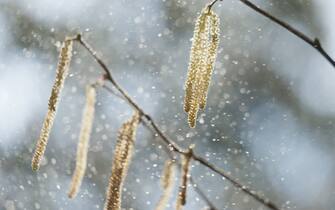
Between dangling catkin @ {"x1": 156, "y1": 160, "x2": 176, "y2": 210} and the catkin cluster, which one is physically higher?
the catkin cluster

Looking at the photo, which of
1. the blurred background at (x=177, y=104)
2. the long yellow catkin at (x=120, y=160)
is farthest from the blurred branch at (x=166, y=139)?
the blurred background at (x=177, y=104)

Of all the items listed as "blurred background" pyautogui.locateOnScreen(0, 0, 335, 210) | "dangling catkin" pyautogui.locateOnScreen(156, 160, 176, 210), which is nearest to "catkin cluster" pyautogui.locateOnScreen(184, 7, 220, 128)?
"dangling catkin" pyautogui.locateOnScreen(156, 160, 176, 210)

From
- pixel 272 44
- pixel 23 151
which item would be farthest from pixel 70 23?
pixel 272 44

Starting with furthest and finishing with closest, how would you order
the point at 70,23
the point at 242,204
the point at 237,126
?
the point at 70,23
the point at 237,126
the point at 242,204

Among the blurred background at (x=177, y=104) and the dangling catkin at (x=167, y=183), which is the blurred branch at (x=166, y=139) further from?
the blurred background at (x=177, y=104)

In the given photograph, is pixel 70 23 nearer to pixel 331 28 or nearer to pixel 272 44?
pixel 272 44

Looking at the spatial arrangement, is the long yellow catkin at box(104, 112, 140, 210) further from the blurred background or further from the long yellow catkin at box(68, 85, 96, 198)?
the blurred background
